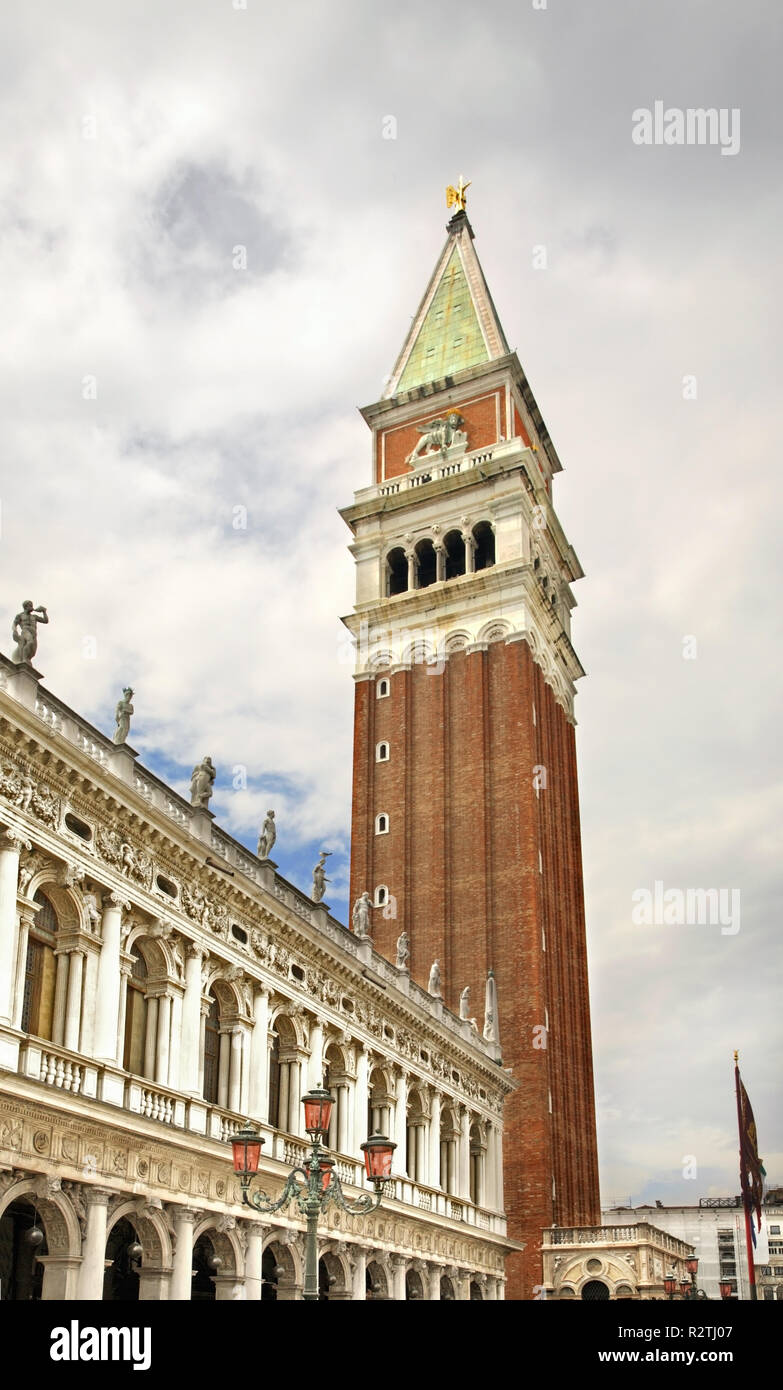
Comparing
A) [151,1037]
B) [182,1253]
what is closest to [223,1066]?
[151,1037]

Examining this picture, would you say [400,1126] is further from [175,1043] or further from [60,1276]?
[60,1276]

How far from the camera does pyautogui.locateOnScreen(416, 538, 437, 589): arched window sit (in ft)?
214

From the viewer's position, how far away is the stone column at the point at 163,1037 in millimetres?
26188

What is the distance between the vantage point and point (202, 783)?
29438 mm

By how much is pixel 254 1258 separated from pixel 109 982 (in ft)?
24.8

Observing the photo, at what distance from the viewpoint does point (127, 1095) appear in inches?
961

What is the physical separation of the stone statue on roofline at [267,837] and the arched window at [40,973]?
25.7ft

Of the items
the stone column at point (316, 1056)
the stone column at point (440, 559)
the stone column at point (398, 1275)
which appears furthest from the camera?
the stone column at point (440, 559)

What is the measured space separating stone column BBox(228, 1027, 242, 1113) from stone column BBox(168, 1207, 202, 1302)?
3.31 m

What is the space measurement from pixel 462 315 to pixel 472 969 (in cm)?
3757

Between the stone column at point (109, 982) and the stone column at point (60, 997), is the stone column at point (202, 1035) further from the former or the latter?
the stone column at point (60, 997)

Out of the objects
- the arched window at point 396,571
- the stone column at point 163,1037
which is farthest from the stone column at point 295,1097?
the arched window at point 396,571

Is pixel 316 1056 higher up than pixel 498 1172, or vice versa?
pixel 316 1056
